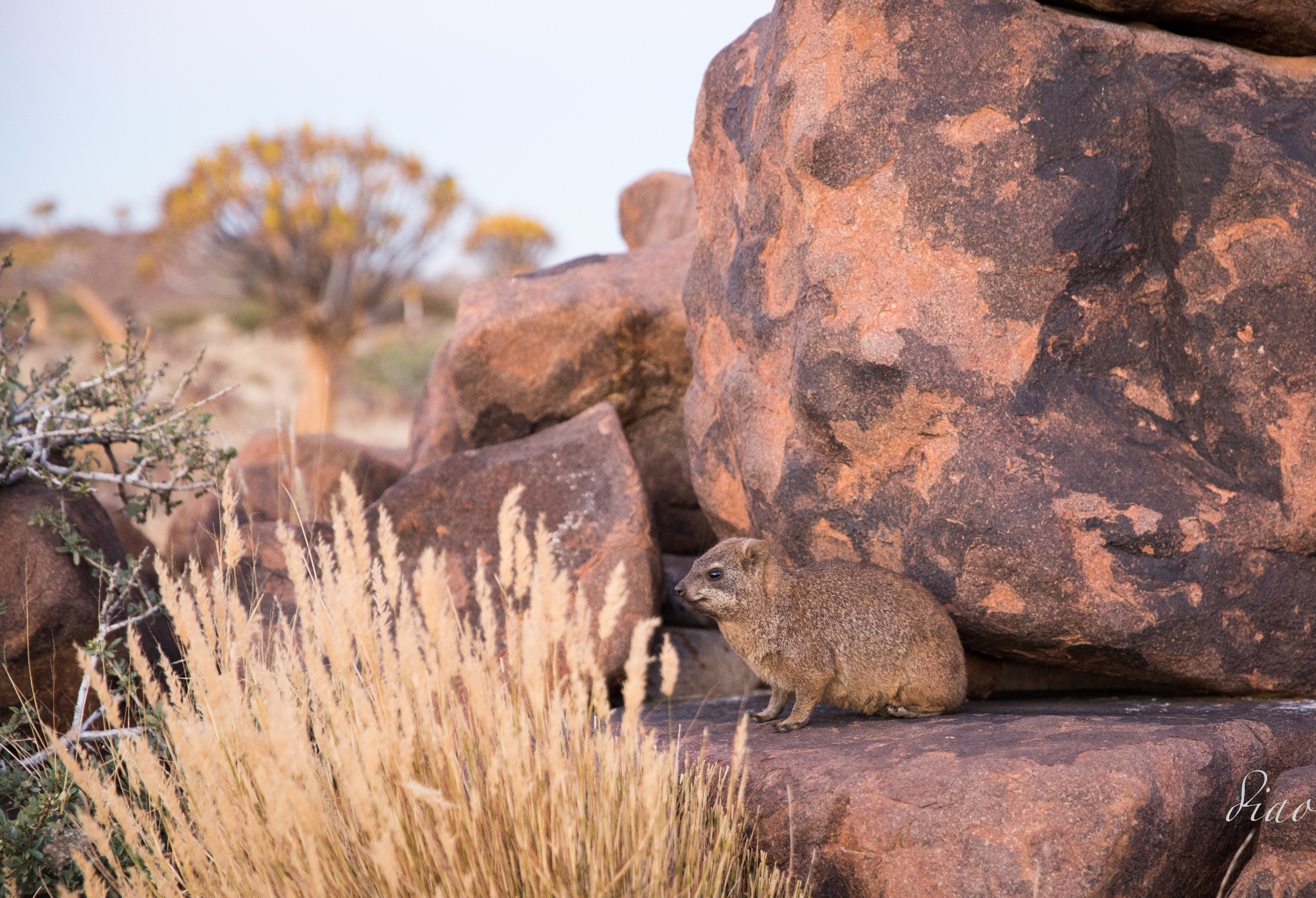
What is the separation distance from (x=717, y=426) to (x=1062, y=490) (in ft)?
6.60

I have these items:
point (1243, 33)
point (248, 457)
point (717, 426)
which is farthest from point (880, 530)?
point (248, 457)

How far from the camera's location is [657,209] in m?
10.2

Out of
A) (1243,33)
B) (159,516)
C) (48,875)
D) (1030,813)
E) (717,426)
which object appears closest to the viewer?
(1030,813)

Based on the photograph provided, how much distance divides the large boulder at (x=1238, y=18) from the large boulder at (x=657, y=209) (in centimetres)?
461

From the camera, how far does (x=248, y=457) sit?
28.6 ft

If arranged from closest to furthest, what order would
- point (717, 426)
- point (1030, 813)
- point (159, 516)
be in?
point (1030, 813) < point (717, 426) < point (159, 516)

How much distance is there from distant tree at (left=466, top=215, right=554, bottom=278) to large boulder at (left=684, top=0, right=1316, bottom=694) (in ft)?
110

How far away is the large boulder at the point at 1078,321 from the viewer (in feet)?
15.1

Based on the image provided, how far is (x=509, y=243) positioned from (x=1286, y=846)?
123ft

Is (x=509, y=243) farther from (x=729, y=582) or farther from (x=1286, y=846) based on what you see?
(x=1286, y=846)

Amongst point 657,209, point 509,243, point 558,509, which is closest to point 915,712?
A: point 558,509

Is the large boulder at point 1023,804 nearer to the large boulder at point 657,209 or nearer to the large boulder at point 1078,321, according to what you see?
the large boulder at point 1078,321

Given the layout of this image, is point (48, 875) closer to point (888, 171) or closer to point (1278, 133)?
point (888, 171)

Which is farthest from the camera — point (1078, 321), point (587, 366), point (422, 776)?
point (587, 366)
